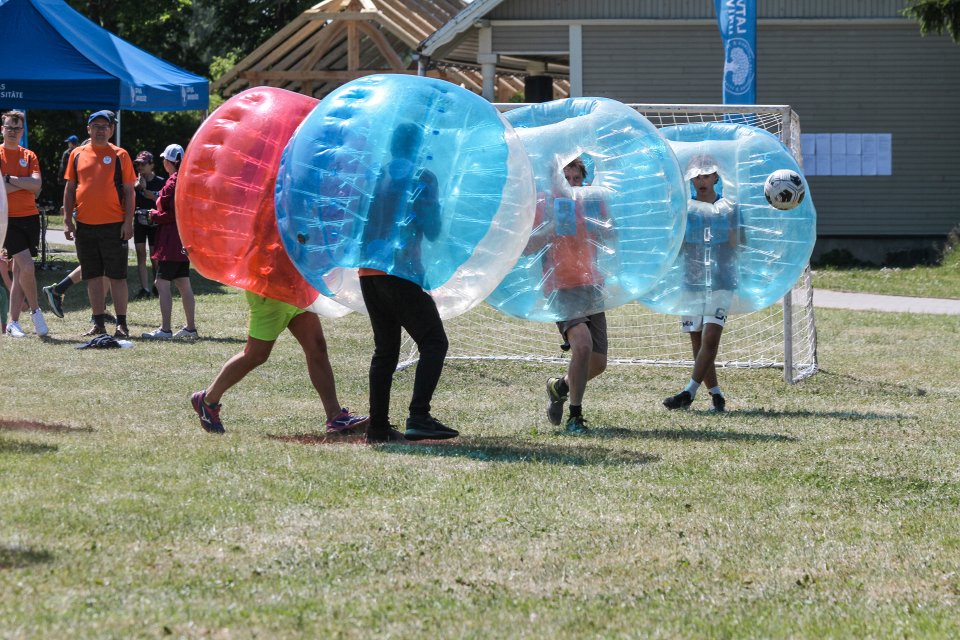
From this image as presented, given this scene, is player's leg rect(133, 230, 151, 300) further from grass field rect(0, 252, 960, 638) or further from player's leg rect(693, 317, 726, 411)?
player's leg rect(693, 317, 726, 411)

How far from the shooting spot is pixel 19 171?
12.0 metres

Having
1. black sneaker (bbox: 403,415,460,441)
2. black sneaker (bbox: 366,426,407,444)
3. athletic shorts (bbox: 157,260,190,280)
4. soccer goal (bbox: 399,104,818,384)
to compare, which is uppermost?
black sneaker (bbox: 403,415,460,441)

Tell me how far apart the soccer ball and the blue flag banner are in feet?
29.8

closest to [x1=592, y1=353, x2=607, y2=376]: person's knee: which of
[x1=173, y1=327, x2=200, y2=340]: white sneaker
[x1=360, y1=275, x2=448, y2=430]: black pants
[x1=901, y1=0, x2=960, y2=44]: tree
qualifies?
[x1=360, y1=275, x2=448, y2=430]: black pants

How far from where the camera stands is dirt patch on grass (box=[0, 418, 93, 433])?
7.46 m

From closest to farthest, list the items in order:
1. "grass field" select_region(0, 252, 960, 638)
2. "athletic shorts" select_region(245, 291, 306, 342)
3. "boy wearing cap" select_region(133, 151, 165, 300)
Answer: "grass field" select_region(0, 252, 960, 638), "athletic shorts" select_region(245, 291, 306, 342), "boy wearing cap" select_region(133, 151, 165, 300)

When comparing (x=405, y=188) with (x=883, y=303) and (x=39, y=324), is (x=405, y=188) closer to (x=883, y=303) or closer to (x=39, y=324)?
(x=39, y=324)

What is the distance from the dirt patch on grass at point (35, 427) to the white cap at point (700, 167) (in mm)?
4327

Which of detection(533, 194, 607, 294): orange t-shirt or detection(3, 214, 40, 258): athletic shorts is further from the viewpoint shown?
detection(3, 214, 40, 258): athletic shorts

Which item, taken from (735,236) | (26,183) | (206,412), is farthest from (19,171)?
(735,236)

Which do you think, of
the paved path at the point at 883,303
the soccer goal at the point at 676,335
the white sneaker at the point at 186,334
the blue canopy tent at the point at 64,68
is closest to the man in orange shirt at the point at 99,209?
the white sneaker at the point at 186,334

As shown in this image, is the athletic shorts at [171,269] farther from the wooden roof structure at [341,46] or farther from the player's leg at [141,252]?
the wooden roof structure at [341,46]

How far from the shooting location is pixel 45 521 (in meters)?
5.16

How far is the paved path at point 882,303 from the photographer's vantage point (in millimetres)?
16172
